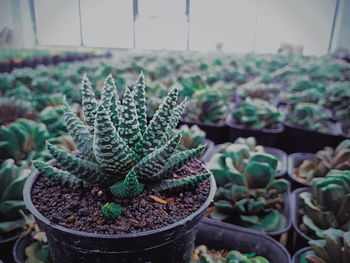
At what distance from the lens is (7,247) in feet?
3.43

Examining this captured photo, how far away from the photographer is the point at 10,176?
1079mm

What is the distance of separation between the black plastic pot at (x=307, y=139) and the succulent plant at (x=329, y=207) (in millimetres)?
944

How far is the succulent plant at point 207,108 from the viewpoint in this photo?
223 cm

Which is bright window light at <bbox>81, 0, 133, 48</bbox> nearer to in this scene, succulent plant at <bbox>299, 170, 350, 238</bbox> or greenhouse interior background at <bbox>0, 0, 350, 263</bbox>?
greenhouse interior background at <bbox>0, 0, 350, 263</bbox>

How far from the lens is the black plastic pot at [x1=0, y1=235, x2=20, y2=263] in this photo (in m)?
1.03

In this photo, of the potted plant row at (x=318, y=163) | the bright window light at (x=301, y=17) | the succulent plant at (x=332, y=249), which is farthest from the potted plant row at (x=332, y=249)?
the bright window light at (x=301, y=17)

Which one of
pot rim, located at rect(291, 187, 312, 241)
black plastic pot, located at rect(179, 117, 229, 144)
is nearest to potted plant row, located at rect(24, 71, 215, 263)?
pot rim, located at rect(291, 187, 312, 241)

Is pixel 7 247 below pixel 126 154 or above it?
below

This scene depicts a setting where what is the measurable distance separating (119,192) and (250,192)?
709 mm

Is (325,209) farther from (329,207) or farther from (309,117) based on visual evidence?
(309,117)

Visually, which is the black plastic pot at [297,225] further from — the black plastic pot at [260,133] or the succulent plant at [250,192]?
the black plastic pot at [260,133]

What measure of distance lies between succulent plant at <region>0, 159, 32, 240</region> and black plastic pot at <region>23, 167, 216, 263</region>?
396 mm

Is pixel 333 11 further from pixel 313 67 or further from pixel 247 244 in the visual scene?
pixel 247 244

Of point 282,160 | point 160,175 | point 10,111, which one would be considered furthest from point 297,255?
point 10,111
